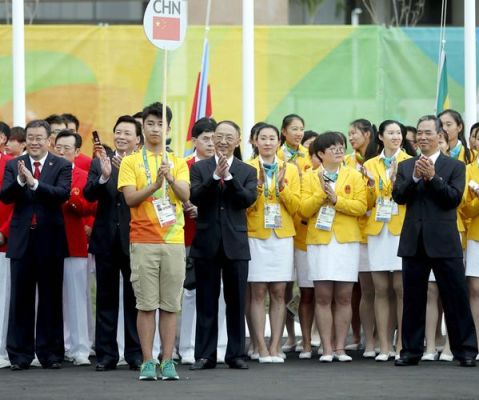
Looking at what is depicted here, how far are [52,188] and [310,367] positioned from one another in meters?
2.84

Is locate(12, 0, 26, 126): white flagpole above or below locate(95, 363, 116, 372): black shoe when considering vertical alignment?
above

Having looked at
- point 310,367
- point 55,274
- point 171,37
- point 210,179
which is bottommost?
point 310,367

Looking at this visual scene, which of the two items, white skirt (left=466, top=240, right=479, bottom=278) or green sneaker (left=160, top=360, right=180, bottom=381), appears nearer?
green sneaker (left=160, top=360, right=180, bottom=381)

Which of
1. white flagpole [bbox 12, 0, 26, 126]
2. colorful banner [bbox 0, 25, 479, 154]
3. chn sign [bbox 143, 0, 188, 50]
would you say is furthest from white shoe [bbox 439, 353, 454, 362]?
colorful banner [bbox 0, 25, 479, 154]

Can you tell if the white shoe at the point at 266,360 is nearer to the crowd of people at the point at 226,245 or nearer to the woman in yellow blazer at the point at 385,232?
the crowd of people at the point at 226,245

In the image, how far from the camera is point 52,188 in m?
13.7

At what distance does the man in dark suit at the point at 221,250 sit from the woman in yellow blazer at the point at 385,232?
4.57ft

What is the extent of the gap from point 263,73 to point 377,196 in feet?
18.9

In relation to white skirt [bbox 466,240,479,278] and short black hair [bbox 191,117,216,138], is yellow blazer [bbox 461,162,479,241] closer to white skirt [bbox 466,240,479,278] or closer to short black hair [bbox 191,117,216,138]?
white skirt [bbox 466,240,479,278]

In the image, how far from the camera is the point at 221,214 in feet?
45.5

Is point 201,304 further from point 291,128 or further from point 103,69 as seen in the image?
point 103,69

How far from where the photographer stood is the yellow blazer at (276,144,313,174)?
15555 mm

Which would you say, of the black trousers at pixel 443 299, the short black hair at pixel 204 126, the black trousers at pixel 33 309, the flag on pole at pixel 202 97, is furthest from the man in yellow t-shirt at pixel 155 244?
the flag on pole at pixel 202 97

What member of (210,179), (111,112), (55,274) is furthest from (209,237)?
(111,112)
